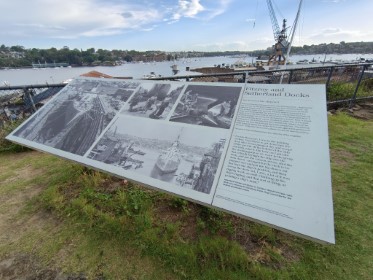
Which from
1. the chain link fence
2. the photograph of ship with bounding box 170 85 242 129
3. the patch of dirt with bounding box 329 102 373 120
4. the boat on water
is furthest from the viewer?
the patch of dirt with bounding box 329 102 373 120

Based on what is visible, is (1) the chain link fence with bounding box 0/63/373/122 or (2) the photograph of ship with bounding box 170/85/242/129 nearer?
(2) the photograph of ship with bounding box 170/85/242/129

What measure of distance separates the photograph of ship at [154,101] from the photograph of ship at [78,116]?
18 cm

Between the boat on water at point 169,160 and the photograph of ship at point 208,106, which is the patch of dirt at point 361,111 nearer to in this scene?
the photograph of ship at point 208,106

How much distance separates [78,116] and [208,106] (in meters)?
1.86

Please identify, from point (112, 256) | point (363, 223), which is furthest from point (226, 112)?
point (363, 223)

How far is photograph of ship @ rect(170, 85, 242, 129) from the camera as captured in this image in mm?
2168

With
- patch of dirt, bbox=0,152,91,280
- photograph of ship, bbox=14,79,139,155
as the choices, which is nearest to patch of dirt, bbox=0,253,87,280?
patch of dirt, bbox=0,152,91,280

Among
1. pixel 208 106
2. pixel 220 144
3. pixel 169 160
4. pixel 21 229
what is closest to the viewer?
pixel 220 144

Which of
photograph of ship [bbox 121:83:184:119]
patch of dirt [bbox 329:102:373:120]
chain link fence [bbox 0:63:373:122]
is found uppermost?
photograph of ship [bbox 121:83:184:119]

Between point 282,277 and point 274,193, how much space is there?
91cm

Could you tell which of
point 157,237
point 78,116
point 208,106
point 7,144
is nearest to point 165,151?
point 208,106

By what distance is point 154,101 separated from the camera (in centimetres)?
270

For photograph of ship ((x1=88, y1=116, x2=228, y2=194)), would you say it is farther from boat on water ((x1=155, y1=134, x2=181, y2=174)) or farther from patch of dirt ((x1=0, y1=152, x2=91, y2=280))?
patch of dirt ((x1=0, y1=152, x2=91, y2=280))

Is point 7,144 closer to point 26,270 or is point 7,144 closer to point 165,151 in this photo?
point 26,270
